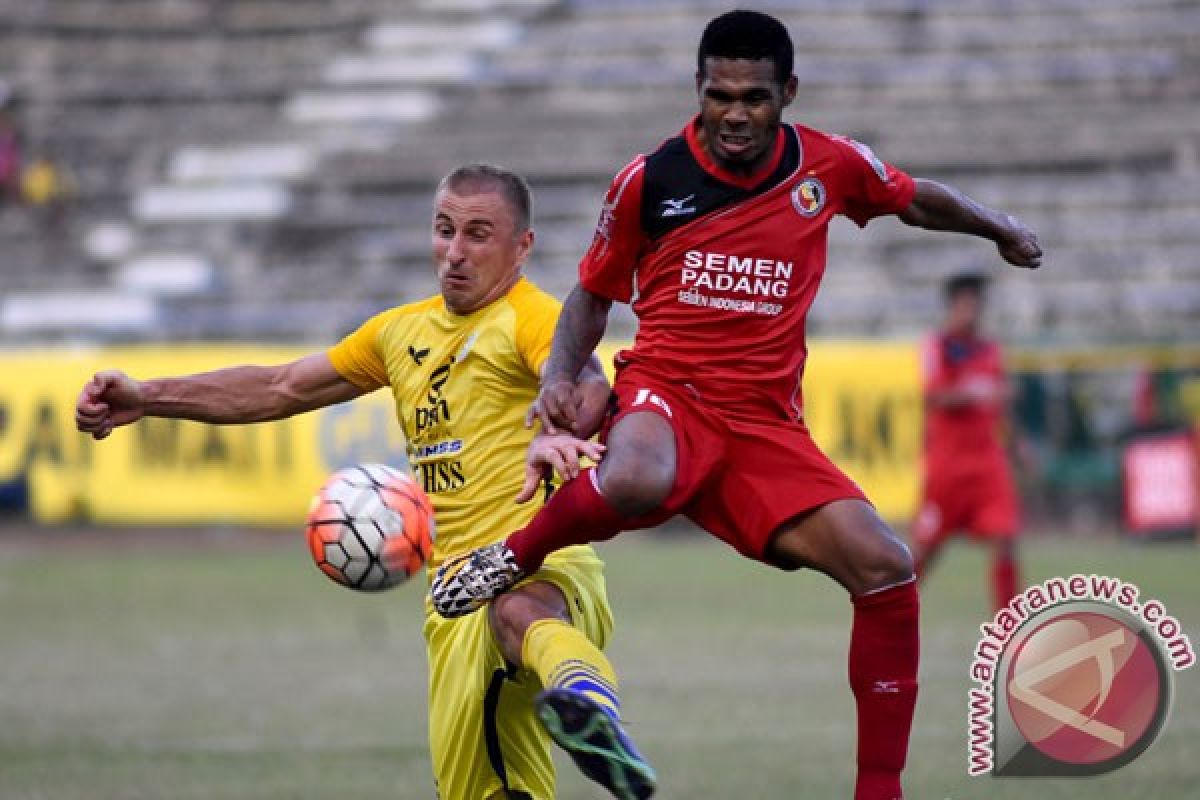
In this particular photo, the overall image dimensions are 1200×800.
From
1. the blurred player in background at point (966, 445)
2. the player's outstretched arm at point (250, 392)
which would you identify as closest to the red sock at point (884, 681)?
the player's outstretched arm at point (250, 392)

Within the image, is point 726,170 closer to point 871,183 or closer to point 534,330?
point 871,183

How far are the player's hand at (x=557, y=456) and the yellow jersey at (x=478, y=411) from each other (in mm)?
399

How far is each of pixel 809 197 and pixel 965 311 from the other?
26.6 feet

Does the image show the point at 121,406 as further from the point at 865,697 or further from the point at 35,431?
the point at 35,431

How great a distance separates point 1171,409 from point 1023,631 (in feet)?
46.7

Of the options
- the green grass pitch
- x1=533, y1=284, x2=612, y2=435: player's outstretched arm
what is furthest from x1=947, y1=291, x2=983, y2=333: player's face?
x1=533, y1=284, x2=612, y2=435: player's outstretched arm

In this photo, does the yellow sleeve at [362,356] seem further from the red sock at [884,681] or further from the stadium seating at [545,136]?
the stadium seating at [545,136]

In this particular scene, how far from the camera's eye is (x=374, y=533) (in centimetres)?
614

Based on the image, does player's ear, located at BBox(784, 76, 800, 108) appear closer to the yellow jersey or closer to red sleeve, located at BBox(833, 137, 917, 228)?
red sleeve, located at BBox(833, 137, 917, 228)

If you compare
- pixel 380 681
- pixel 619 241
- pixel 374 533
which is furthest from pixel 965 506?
pixel 374 533

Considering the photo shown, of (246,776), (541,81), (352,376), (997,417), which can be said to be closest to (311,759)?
(246,776)

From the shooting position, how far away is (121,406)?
21.5 ft

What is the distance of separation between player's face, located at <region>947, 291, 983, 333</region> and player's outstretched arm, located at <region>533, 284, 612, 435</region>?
798 cm

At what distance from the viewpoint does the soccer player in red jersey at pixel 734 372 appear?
19.4ft
